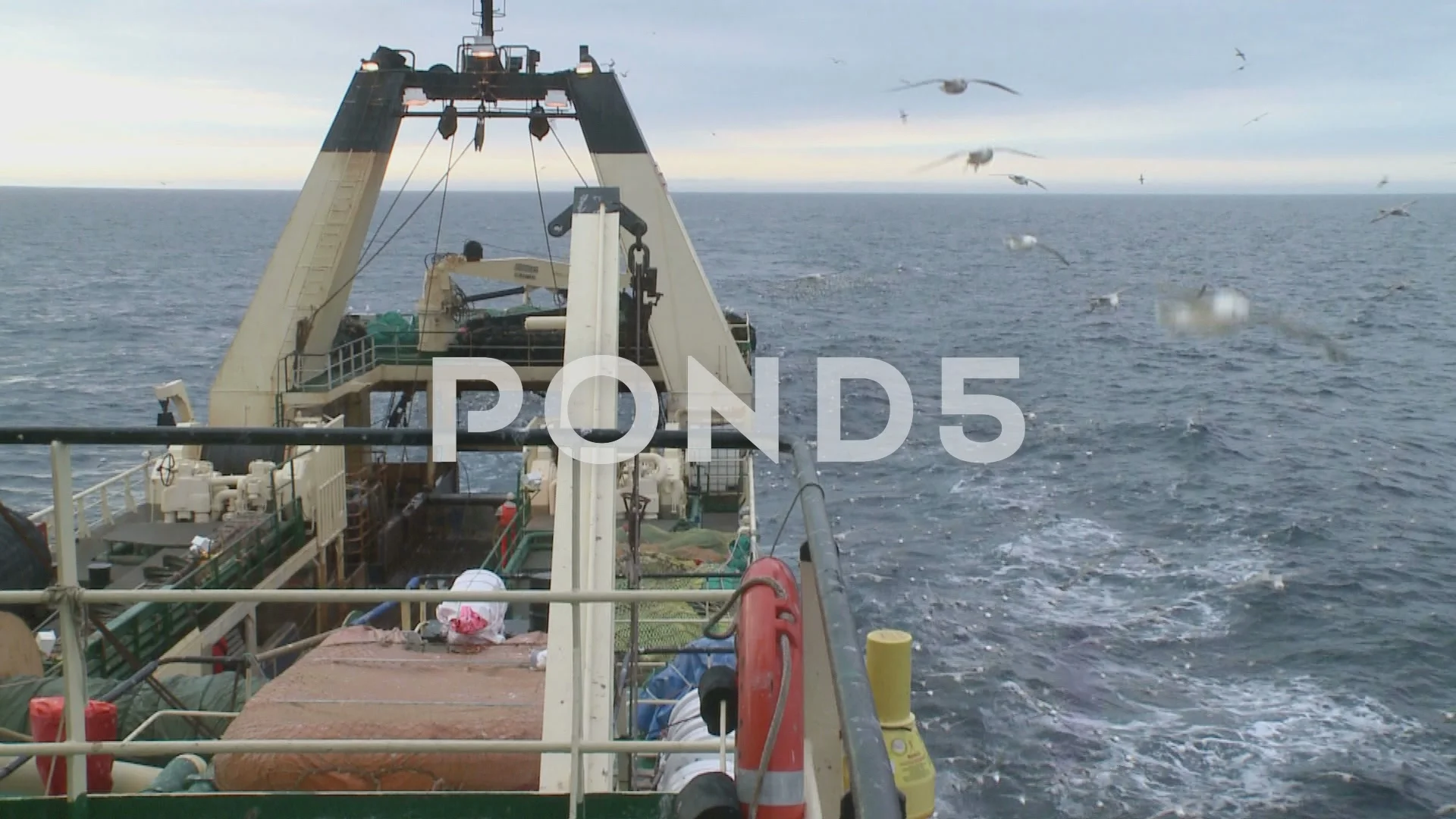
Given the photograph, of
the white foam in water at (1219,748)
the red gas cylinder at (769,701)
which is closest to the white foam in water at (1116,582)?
the white foam in water at (1219,748)

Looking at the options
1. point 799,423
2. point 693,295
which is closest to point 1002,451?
point 799,423

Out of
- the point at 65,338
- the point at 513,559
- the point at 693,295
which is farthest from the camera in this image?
the point at 65,338

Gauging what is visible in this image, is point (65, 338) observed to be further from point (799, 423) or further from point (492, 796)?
point (492, 796)

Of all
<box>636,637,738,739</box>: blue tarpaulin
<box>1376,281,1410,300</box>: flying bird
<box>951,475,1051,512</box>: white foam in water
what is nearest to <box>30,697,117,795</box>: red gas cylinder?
<box>636,637,738,739</box>: blue tarpaulin

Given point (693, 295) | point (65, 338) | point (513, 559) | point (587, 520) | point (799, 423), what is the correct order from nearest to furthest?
point (587, 520)
point (513, 559)
point (693, 295)
point (799, 423)
point (65, 338)

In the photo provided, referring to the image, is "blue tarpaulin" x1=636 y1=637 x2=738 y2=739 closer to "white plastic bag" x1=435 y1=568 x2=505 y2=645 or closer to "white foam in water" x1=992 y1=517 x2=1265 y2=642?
"white plastic bag" x1=435 y1=568 x2=505 y2=645

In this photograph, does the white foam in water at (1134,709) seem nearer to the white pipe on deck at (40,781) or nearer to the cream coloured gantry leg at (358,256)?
the cream coloured gantry leg at (358,256)

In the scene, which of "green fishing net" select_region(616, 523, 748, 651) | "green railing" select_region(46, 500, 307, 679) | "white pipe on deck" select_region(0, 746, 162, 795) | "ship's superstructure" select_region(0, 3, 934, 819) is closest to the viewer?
"ship's superstructure" select_region(0, 3, 934, 819)
